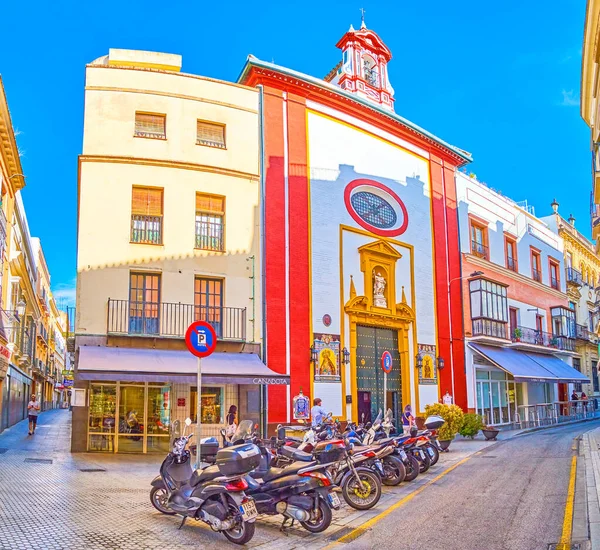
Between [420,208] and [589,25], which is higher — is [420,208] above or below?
below

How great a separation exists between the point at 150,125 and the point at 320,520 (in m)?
15.0

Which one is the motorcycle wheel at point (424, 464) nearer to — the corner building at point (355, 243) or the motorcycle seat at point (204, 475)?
the motorcycle seat at point (204, 475)

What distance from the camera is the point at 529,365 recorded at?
1270 inches

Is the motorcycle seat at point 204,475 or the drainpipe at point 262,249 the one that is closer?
the motorcycle seat at point 204,475

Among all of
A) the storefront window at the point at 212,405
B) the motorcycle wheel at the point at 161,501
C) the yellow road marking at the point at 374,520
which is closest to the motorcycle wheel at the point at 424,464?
the yellow road marking at the point at 374,520

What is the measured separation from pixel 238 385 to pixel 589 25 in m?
14.7

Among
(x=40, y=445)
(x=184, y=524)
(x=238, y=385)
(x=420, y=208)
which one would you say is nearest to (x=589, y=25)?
(x=420, y=208)

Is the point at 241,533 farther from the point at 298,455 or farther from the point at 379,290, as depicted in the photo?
the point at 379,290

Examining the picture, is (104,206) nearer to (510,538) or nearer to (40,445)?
(40,445)

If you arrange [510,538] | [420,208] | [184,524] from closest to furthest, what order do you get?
[510,538] < [184,524] < [420,208]

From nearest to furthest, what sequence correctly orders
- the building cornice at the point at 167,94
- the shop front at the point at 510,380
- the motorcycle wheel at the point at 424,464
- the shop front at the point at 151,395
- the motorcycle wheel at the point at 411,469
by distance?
the motorcycle wheel at the point at 411,469, the motorcycle wheel at the point at 424,464, the shop front at the point at 151,395, the building cornice at the point at 167,94, the shop front at the point at 510,380

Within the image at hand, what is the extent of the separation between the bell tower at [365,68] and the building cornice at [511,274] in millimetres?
8045

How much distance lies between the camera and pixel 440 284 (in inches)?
1090

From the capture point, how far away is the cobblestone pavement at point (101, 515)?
776cm
